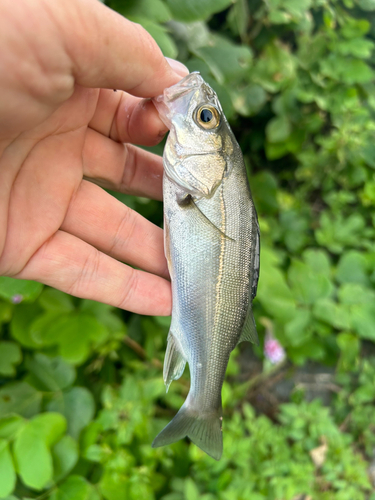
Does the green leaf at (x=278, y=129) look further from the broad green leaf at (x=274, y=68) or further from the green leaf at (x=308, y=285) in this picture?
the green leaf at (x=308, y=285)

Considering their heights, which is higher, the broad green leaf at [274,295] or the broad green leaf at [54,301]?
the broad green leaf at [274,295]

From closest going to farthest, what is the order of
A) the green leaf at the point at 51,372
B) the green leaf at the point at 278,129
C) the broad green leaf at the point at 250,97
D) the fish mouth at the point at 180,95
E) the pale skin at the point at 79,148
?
1. the pale skin at the point at 79,148
2. the fish mouth at the point at 180,95
3. the green leaf at the point at 51,372
4. the broad green leaf at the point at 250,97
5. the green leaf at the point at 278,129

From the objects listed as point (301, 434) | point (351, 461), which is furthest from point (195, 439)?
point (351, 461)

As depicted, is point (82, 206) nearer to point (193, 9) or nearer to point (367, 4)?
point (193, 9)

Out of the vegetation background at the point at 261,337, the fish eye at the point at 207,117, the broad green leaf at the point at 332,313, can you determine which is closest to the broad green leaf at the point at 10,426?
the vegetation background at the point at 261,337

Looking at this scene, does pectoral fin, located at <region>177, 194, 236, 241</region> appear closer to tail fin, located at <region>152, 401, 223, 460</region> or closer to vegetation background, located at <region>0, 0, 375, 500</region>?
vegetation background, located at <region>0, 0, 375, 500</region>

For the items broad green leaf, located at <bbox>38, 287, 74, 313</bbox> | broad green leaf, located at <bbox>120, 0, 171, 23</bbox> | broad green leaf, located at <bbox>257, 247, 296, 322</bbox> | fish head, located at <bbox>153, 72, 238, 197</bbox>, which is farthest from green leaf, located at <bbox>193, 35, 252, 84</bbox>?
broad green leaf, located at <bbox>38, 287, 74, 313</bbox>
